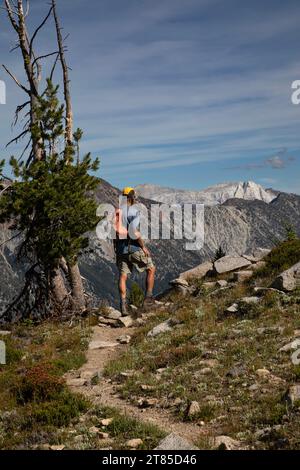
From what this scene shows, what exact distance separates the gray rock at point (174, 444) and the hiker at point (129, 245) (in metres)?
9.40

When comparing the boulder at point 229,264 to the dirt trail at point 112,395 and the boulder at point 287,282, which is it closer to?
the boulder at point 287,282

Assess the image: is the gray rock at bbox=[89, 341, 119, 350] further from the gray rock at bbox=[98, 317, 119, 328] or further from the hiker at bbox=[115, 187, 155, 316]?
the hiker at bbox=[115, 187, 155, 316]

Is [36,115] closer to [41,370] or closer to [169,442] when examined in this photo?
[41,370]

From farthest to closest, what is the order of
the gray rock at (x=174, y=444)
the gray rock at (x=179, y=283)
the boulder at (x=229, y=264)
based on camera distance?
the boulder at (x=229, y=264), the gray rock at (x=179, y=283), the gray rock at (x=174, y=444)

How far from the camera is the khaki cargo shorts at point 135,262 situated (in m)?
16.4

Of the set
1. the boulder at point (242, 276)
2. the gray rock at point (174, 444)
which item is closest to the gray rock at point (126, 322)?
the boulder at point (242, 276)

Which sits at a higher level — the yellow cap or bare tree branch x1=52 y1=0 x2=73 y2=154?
bare tree branch x1=52 y1=0 x2=73 y2=154

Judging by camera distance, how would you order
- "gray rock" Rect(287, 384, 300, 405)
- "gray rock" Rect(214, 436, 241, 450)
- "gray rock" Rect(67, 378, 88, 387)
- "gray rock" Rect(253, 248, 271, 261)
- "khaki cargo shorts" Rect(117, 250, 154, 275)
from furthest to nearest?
"gray rock" Rect(253, 248, 271, 261)
"khaki cargo shorts" Rect(117, 250, 154, 275)
"gray rock" Rect(67, 378, 88, 387)
"gray rock" Rect(287, 384, 300, 405)
"gray rock" Rect(214, 436, 241, 450)

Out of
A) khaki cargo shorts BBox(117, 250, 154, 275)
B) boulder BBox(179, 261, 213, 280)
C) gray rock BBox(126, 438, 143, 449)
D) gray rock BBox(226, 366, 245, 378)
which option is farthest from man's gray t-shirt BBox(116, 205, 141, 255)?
gray rock BBox(126, 438, 143, 449)

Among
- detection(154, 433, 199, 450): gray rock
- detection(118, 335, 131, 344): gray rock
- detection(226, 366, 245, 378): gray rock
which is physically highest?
detection(226, 366, 245, 378): gray rock

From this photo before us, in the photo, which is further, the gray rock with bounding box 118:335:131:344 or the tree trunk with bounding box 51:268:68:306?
the tree trunk with bounding box 51:268:68:306

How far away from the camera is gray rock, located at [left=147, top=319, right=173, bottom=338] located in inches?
561

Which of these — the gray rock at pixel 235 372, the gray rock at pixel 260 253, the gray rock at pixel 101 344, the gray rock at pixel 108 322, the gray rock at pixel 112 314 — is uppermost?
the gray rock at pixel 260 253

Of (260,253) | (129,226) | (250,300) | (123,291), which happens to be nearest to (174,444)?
(250,300)
